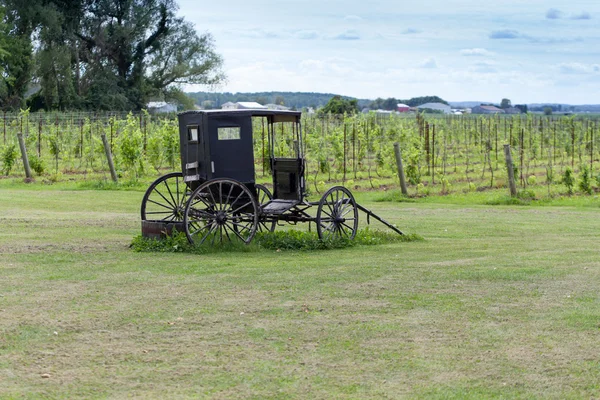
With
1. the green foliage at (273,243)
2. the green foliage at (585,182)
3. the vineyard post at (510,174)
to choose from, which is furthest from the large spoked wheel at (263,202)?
the green foliage at (585,182)

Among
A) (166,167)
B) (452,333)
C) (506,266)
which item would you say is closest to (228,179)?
(506,266)

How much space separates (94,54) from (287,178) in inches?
1885

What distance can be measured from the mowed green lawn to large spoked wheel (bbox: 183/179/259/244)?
0.42 metres

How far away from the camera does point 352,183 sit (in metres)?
24.0

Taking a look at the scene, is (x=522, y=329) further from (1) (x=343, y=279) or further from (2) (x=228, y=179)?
(2) (x=228, y=179)

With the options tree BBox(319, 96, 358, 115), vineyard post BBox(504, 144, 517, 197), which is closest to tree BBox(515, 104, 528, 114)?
tree BBox(319, 96, 358, 115)

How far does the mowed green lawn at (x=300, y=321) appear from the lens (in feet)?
18.9

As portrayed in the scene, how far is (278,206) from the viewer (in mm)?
11859

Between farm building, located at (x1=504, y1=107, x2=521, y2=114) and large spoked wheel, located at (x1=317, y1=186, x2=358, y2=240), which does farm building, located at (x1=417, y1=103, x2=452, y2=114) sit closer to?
farm building, located at (x1=504, y1=107, x2=521, y2=114)

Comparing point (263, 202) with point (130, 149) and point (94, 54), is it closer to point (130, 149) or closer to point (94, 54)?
point (130, 149)

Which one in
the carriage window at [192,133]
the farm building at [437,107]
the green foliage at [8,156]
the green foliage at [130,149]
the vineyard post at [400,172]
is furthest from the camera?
the farm building at [437,107]

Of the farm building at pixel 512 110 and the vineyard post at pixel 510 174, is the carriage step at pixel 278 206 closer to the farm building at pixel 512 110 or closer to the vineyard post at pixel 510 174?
the vineyard post at pixel 510 174

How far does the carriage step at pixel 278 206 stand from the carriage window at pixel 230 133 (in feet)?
3.31

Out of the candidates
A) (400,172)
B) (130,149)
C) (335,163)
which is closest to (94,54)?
(335,163)
